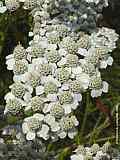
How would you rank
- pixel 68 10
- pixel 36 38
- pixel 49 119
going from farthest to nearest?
pixel 68 10
pixel 36 38
pixel 49 119

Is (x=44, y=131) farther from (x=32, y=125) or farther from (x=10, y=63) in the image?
(x=10, y=63)

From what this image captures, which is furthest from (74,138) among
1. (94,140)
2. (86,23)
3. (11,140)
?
(86,23)

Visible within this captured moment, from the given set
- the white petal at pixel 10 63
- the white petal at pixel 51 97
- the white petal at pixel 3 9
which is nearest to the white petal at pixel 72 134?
the white petal at pixel 51 97

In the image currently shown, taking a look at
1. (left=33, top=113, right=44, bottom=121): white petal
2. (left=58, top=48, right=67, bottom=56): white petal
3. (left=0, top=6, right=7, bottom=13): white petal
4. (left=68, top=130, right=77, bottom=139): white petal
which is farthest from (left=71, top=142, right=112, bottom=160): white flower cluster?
(left=0, top=6, right=7, bottom=13): white petal

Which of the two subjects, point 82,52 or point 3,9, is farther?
point 3,9

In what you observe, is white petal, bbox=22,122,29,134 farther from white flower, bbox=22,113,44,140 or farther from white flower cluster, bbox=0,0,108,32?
white flower cluster, bbox=0,0,108,32

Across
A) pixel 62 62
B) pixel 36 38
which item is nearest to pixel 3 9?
pixel 36 38
